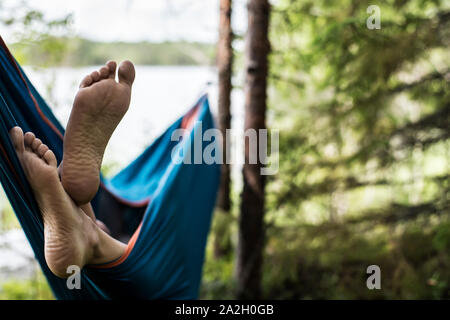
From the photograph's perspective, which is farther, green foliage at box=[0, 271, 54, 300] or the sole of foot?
green foliage at box=[0, 271, 54, 300]

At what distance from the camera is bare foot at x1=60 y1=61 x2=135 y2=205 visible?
4.04 ft

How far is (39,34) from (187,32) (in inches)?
93.2

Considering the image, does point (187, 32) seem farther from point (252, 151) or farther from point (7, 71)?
point (7, 71)

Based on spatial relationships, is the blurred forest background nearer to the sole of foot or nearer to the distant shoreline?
the distant shoreline

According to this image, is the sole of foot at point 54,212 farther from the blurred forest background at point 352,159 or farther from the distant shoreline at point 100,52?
the distant shoreline at point 100,52

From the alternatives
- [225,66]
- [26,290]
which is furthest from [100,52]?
[26,290]

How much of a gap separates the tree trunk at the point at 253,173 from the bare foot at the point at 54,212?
115cm

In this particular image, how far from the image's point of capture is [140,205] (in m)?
2.10

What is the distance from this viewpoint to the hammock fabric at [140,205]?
134cm

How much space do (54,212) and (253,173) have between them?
1.23 m

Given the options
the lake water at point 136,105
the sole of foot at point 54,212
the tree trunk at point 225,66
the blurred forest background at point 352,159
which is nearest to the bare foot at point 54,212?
the sole of foot at point 54,212

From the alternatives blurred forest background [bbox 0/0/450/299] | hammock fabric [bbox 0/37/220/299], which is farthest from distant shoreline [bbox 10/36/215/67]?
hammock fabric [bbox 0/37/220/299]

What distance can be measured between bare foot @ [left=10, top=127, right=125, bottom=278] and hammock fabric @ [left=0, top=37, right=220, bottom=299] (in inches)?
1.5

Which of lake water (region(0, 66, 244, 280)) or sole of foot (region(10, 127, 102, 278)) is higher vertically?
lake water (region(0, 66, 244, 280))
